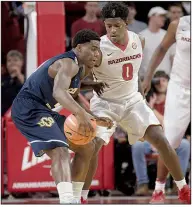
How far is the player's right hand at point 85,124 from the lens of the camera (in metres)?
5.71

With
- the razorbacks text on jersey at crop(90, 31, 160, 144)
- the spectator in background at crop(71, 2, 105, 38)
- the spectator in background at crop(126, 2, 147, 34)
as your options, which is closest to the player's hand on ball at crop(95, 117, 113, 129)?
the razorbacks text on jersey at crop(90, 31, 160, 144)

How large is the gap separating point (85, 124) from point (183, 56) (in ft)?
7.77

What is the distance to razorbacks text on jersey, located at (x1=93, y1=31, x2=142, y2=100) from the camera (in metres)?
6.93

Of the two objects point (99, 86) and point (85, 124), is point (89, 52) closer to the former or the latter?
point (85, 124)

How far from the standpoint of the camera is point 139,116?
6.95 metres

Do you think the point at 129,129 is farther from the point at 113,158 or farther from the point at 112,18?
the point at 113,158

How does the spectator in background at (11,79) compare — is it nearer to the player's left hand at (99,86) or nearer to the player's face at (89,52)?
the player's left hand at (99,86)

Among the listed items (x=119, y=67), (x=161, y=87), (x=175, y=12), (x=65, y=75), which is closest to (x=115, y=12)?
(x=119, y=67)

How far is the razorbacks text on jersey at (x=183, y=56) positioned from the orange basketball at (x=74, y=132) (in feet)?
6.54

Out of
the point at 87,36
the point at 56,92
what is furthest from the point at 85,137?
the point at 87,36

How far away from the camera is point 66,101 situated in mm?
5652

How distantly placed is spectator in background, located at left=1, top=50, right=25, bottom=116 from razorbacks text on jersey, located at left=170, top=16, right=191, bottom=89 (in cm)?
286

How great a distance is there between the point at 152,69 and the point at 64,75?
2.08 m

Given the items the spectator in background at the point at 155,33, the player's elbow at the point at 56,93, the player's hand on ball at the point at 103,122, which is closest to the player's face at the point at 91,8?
the spectator in background at the point at 155,33
